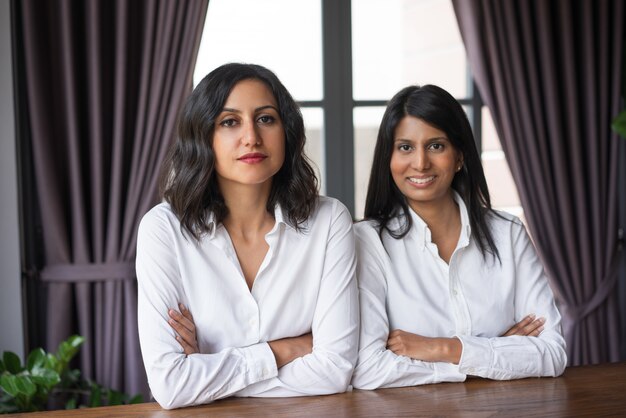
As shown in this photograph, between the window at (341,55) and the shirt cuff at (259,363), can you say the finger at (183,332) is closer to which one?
the shirt cuff at (259,363)

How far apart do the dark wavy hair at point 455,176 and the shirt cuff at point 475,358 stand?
0.32 metres

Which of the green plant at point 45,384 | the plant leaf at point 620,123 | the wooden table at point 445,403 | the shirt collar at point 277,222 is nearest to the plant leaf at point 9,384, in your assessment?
the green plant at point 45,384

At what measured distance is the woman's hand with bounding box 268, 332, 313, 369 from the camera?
1848 millimetres

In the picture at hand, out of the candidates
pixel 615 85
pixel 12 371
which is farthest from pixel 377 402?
pixel 615 85

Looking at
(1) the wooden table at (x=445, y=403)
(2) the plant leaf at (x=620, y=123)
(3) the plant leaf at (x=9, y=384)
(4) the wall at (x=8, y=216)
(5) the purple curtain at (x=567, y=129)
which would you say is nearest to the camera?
(1) the wooden table at (x=445, y=403)

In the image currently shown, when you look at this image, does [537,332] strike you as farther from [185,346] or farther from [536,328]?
[185,346]

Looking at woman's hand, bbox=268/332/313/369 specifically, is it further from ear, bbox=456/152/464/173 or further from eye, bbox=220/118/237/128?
ear, bbox=456/152/464/173

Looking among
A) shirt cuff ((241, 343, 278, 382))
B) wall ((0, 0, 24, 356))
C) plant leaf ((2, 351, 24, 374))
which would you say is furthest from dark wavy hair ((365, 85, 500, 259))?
wall ((0, 0, 24, 356))

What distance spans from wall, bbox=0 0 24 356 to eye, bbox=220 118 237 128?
135cm

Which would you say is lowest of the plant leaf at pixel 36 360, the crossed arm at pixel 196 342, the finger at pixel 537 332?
the plant leaf at pixel 36 360

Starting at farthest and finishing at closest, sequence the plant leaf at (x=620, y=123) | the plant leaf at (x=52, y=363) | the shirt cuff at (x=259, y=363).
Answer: the plant leaf at (x=620, y=123)
the plant leaf at (x=52, y=363)
the shirt cuff at (x=259, y=363)

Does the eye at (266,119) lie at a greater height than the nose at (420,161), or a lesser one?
greater

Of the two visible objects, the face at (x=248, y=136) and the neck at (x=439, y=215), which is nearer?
the face at (x=248, y=136)

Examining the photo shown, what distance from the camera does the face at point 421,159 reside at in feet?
6.83
